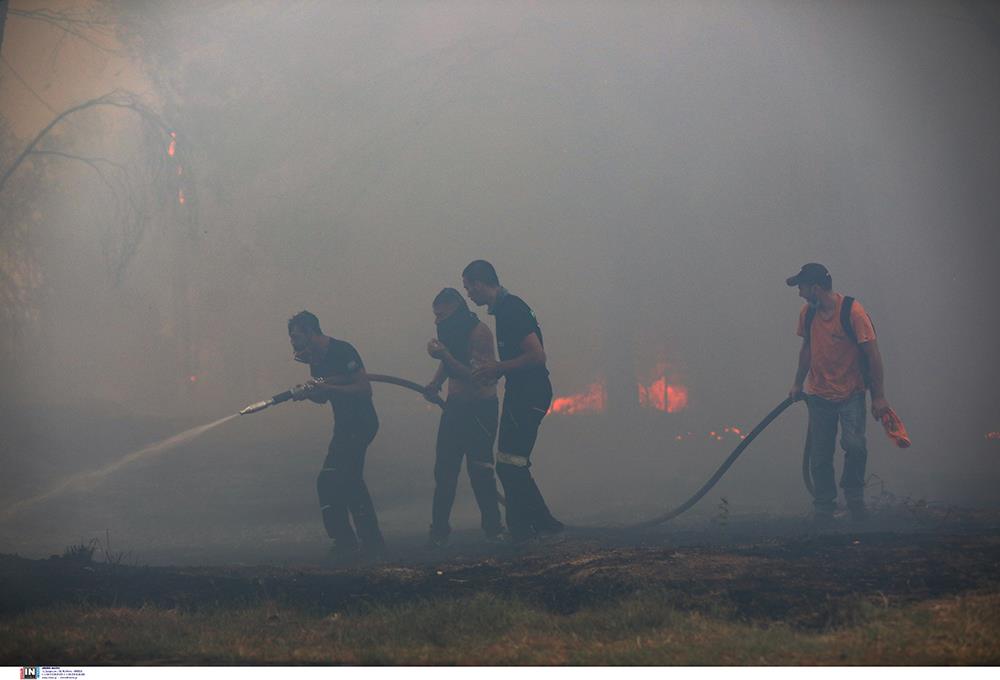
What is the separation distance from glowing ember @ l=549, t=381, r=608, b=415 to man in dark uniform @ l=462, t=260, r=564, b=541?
7.26 m

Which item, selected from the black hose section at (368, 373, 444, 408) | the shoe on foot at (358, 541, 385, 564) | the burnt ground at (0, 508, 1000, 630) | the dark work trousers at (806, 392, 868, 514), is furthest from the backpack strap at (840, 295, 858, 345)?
the shoe on foot at (358, 541, 385, 564)

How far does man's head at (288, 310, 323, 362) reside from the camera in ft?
32.4

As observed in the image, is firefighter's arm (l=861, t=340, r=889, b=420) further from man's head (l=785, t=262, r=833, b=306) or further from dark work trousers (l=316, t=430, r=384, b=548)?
→ dark work trousers (l=316, t=430, r=384, b=548)

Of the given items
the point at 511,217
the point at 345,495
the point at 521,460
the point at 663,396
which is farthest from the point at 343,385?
the point at 663,396

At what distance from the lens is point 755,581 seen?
6.43m

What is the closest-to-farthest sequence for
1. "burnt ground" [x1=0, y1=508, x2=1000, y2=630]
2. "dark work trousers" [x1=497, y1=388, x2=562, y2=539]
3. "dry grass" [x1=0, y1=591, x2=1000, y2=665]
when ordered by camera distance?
"dry grass" [x1=0, y1=591, x2=1000, y2=665]
"burnt ground" [x1=0, y1=508, x2=1000, y2=630]
"dark work trousers" [x1=497, y1=388, x2=562, y2=539]

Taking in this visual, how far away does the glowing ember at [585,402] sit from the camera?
16234 millimetres

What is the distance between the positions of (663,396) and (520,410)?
841 cm

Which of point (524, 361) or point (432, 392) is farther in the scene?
point (432, 392)

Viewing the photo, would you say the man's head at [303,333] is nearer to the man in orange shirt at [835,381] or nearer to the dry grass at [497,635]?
the dry grass at [497,635]

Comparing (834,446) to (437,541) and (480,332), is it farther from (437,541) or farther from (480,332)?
(437,541)

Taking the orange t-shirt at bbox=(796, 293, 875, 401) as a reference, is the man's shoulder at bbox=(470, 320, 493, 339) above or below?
above

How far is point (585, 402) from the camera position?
16609mm

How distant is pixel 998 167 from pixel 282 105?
38.4 feet
